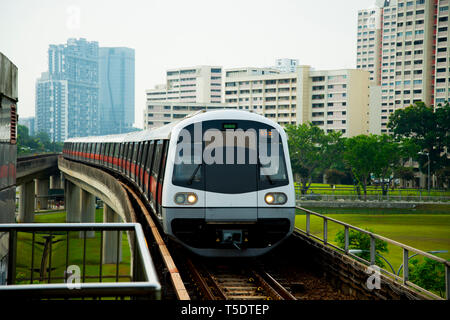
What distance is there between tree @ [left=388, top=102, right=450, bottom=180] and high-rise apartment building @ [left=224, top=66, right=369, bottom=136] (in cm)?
3166

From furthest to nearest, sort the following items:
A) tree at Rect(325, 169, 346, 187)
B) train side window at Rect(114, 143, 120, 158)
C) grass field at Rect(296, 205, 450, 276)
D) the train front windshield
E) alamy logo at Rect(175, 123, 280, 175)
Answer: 1. tree at Rect(325, 169, 346, 187)
2. grass field at Rect(296, 205, 450, 276)
3. train side window at Rect(114, 143, 120, 158)
4. alamy logo at Rect(175, 123, 280, 175)
5. the train front windshield


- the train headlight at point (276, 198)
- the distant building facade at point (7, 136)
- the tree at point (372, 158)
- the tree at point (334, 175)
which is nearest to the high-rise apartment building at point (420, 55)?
the tree at point (334, 175)

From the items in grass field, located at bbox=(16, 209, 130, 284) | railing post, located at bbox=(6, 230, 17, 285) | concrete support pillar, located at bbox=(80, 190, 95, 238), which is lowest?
grass field, located at bbox=(16, 209, 130, 284)

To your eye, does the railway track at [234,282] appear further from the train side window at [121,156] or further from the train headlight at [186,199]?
the train side window at [121,156]

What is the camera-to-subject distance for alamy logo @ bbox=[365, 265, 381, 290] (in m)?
8.88

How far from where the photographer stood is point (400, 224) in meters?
49.6

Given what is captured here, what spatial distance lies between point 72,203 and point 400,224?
32.0m

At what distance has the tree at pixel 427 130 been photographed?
81.0 m

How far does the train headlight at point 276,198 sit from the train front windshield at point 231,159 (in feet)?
0.51

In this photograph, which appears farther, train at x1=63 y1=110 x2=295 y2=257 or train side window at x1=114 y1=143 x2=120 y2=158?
train side window at x1=114 y1=143 x2=120 y2=158

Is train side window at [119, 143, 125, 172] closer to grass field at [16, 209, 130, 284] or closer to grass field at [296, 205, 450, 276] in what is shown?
grass field at [16, 209, 130, 284]

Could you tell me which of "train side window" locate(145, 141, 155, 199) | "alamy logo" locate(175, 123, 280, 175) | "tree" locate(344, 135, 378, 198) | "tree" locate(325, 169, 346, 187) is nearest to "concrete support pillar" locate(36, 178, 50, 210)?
"tree" locate(344, 135, 378, 198)
